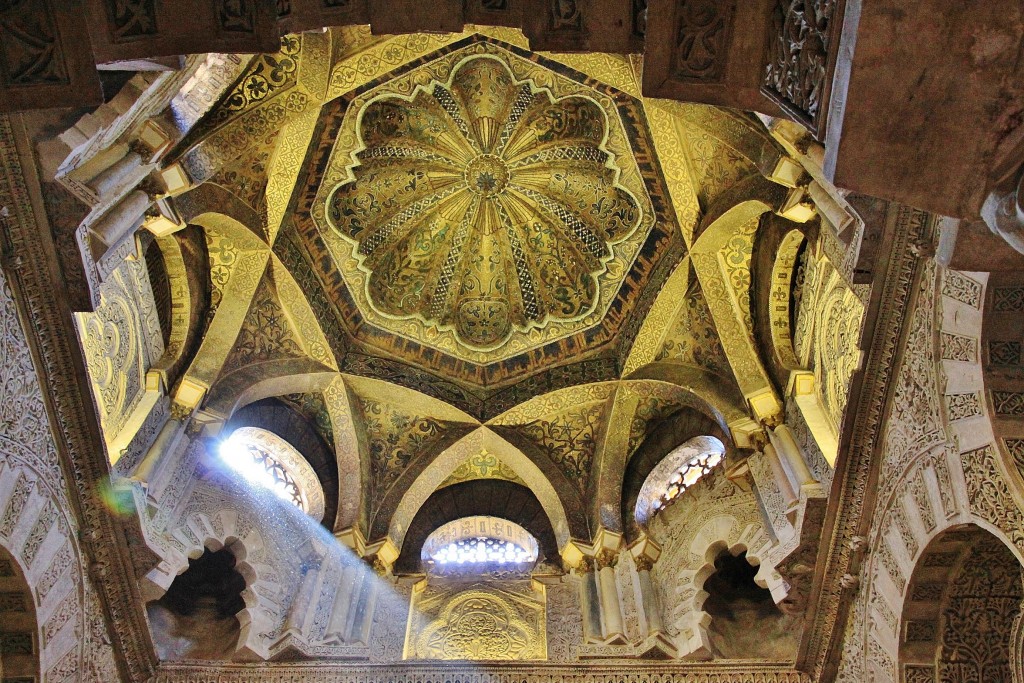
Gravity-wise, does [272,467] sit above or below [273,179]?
below

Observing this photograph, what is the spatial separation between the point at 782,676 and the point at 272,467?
5608 mm

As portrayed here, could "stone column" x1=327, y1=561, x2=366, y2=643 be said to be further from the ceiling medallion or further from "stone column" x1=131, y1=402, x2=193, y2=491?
the ceiling medallion

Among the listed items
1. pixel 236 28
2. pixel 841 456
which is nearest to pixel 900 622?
pixel 841 456

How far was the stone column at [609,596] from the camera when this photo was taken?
27.2 feet

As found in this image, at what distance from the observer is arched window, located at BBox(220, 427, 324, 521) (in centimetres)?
953

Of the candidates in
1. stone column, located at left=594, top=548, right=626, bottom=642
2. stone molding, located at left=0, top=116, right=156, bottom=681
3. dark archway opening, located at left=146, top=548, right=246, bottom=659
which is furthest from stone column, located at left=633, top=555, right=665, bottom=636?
stone molding, located at left=0, top=116, right=156, bottom=681

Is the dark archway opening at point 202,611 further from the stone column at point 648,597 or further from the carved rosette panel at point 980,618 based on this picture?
the carved rosette panel at point 980,618

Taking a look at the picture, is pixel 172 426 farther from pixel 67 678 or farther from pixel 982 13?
pixel 982 13

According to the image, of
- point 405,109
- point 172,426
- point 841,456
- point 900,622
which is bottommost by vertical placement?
point 900,622

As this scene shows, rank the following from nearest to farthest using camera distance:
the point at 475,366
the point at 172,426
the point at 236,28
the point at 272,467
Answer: the point at 236,28 < the point at 172,426 < the point at 272,467 < the point at 475,366

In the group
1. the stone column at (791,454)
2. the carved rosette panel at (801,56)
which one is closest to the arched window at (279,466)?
the stone column at (791,454)

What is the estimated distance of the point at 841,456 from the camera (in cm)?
696

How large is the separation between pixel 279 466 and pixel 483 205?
4.33 meters

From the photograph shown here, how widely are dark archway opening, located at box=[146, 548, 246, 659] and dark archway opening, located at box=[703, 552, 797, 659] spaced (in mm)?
4412
